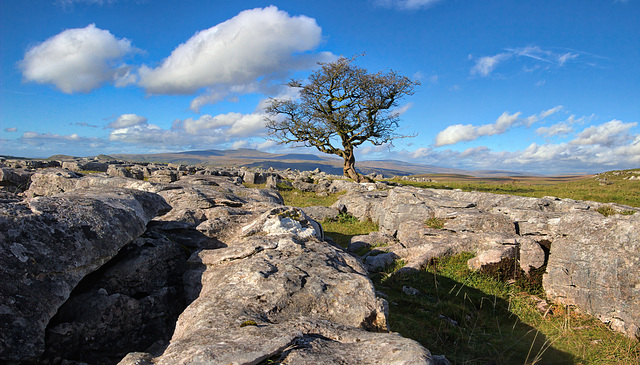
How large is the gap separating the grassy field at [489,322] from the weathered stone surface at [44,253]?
6.34 m

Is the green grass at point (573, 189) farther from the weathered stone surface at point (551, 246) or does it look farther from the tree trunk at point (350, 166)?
the weathered stone surface at point (551, 246)

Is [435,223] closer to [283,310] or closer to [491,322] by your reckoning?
[491,322]

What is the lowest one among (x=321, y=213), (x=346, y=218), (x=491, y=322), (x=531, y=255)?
(x=491, y=322)

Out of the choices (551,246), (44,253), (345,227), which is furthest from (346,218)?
(44,253)

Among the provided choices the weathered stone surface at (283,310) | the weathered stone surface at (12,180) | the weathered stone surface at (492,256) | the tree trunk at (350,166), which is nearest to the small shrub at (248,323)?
the weathered stone surface at (283,310)

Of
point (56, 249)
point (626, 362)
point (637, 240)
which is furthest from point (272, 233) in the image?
point (637, 240)

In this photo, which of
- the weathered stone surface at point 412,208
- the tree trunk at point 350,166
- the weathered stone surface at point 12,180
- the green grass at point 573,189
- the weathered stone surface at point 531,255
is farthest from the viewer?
the tree trunk at point 350,166

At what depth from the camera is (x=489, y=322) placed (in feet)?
27.6

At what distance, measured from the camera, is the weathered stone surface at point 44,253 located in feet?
13.9

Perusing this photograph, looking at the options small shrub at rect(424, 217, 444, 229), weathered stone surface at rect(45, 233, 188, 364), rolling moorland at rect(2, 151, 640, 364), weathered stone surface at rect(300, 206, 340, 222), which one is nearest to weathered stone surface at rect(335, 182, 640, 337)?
small shrub at rect(424, 217, 444, 229)

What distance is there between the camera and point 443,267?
11.3 metres

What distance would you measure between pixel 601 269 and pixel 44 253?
1300cm

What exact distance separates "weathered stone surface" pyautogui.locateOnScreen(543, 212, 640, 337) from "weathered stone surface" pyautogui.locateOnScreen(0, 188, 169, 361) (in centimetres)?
1187

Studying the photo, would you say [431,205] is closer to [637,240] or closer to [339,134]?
[637,240]
